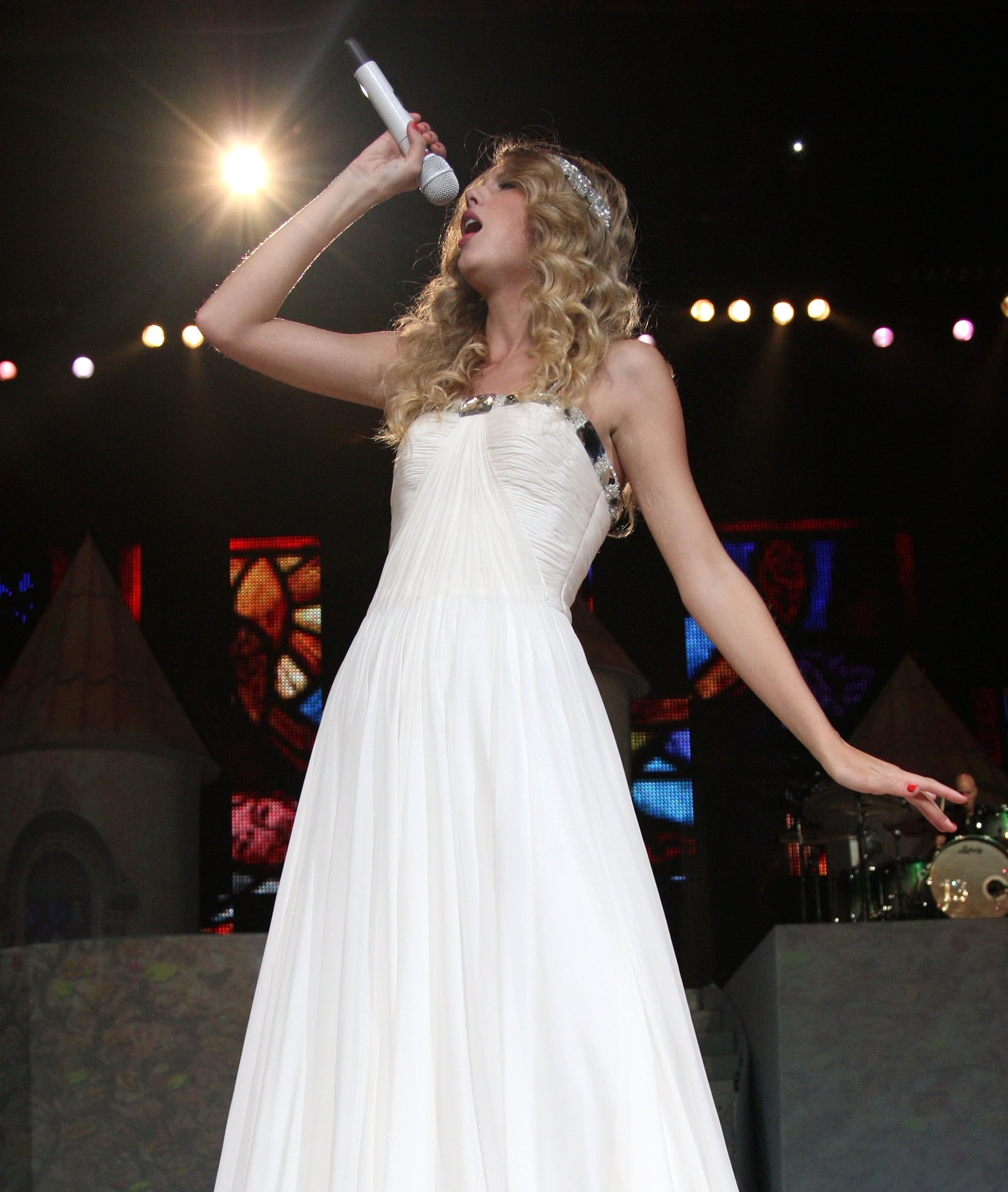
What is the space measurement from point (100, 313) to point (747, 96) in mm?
3409

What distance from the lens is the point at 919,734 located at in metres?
8.38

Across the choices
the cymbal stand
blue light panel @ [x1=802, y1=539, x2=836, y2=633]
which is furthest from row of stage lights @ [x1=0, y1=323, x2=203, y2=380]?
blue light panel @ [x1=802, y1=539, x2=836, y2=633]

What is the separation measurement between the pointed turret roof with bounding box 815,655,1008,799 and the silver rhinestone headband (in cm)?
637

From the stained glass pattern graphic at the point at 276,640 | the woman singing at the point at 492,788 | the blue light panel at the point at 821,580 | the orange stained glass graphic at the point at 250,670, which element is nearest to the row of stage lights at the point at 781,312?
the blue light panel at the point at 821,580

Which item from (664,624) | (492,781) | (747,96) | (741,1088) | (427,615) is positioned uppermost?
(747,96)

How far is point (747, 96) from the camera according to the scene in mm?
5652

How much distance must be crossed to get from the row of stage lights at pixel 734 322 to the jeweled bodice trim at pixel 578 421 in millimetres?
5537

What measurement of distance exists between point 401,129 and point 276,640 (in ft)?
25.6

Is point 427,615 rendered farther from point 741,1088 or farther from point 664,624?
point 664,624

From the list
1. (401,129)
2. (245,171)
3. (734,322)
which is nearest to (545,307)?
(401,129)

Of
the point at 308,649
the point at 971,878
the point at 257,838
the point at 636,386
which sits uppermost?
the point at 308,649

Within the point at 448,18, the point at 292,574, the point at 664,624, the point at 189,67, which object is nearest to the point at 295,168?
the point at 189,67

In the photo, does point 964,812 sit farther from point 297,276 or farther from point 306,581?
point 297,276

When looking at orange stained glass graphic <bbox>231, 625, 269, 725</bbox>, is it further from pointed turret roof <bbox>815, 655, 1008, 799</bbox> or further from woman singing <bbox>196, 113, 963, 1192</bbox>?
woman singing <bbox>196, 113, 963, 1192</bbox>
